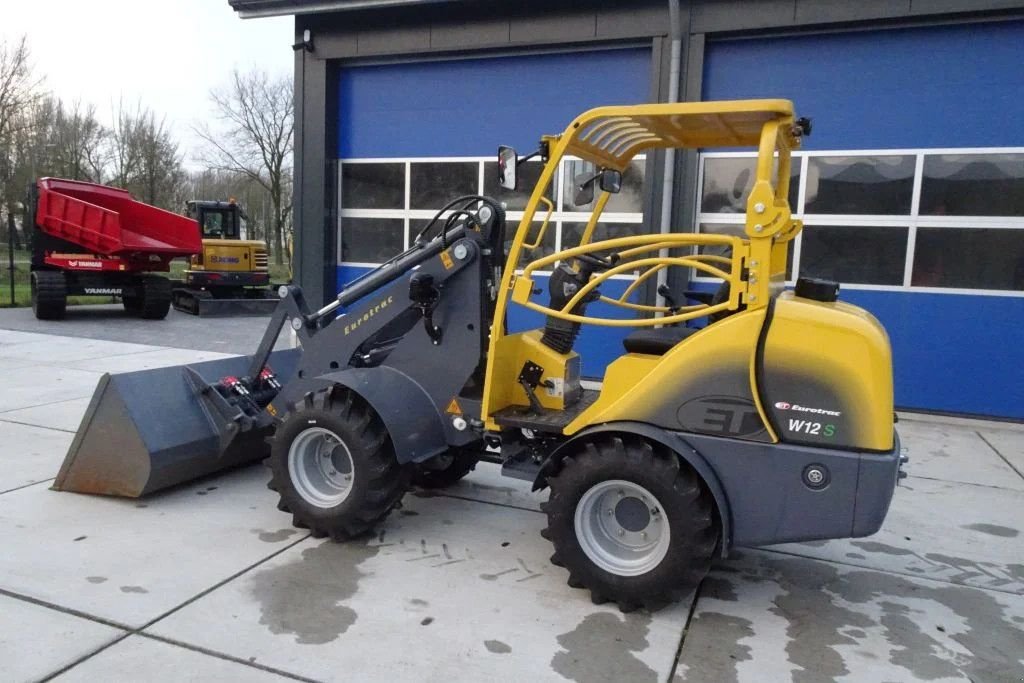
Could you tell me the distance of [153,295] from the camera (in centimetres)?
1484

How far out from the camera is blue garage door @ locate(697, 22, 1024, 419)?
7410 millimetres

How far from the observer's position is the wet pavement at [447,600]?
3.05m

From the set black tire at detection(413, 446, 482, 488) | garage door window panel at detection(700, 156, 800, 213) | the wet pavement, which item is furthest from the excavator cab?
black tire at detection(413, 446, 482, 488)

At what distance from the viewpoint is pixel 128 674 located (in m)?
2.87

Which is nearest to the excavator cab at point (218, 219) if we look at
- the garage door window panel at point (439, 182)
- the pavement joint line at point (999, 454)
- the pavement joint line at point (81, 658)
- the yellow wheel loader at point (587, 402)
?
the garage door window panel at point (439, 182)

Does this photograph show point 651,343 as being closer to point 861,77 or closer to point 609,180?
point 609,180

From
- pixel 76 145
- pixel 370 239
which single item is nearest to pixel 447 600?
pixel 370 239

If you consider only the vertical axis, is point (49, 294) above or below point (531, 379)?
below

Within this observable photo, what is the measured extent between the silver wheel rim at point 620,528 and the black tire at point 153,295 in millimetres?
13400

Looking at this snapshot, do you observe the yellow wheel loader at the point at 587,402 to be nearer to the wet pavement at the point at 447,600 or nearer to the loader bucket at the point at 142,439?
the loader bucket at the point at 142,439

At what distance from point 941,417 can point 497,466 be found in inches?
187

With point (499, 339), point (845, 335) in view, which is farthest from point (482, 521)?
point (845, 335)

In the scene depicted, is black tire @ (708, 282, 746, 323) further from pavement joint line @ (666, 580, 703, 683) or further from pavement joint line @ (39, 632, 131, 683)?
pavement joint line @ (39, 632, 131, 683)

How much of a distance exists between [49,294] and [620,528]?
13.2m
